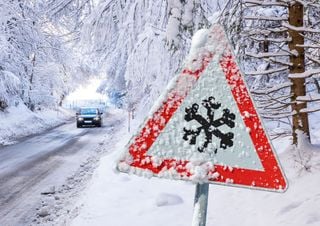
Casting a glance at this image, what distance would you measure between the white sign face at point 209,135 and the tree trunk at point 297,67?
4382 millimetres

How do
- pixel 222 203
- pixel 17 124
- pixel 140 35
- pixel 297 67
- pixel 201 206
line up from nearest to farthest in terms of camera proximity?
pixel 201 206 → pixel 222 203 → pixel 297 67 → pixel 140 35 → pixel 17 124

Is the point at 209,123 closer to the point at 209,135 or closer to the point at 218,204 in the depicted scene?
the point at 209,135

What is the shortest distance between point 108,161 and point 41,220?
17.0ft

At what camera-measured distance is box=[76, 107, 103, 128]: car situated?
31.2 meters

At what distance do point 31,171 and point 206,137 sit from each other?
33.5 feet

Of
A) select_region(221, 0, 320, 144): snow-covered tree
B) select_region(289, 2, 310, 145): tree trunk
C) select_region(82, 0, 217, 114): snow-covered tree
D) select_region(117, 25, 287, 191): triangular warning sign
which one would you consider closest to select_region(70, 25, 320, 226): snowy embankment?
select_region(289, 2, 310, 145): tree trunk

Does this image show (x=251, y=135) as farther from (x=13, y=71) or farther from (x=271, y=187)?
(x=13, y=71)

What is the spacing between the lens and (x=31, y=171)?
11.7 meters

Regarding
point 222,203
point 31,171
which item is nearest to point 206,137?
point 222,203

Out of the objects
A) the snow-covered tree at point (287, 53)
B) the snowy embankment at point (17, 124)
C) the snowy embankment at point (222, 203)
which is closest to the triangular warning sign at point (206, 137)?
the snowy embankment at point (222, 203)

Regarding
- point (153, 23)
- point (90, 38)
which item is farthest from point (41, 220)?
point (153, 23)

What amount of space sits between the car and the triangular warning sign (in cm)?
2928

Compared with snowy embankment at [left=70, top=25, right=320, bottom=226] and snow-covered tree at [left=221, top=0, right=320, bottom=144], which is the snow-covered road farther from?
snow-covered tree at [left=221, top=0, right=320, bottom=144]

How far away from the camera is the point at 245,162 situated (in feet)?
7.37
